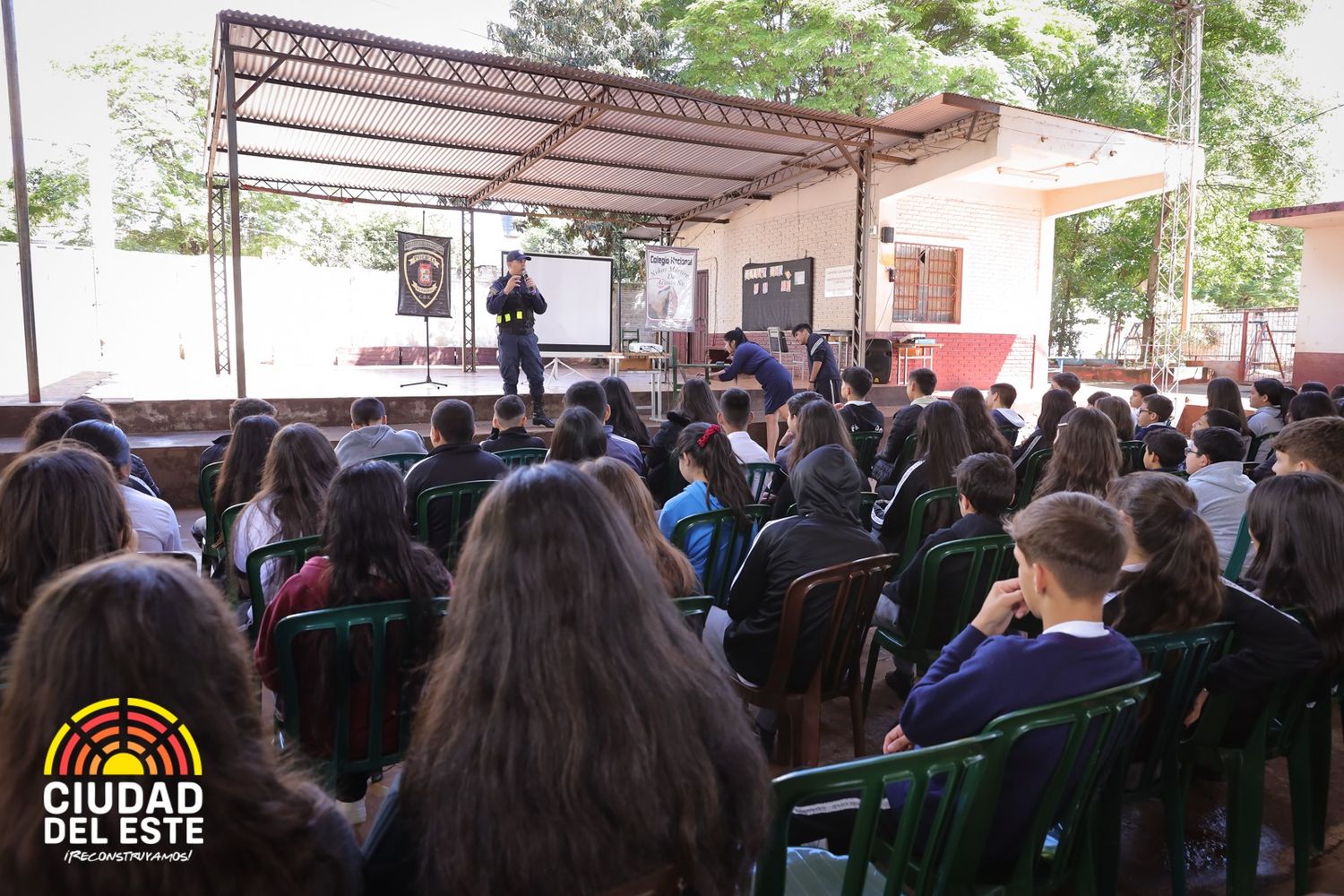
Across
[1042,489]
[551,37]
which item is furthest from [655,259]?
[551,37]

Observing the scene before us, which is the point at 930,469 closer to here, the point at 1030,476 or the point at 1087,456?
the point at 1087,456

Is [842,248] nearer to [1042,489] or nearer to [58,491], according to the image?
[1042,489]

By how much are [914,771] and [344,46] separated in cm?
828

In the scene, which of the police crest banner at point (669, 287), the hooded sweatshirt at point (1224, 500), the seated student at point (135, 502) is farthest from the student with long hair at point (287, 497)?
the police crest banner at point (669, 287)

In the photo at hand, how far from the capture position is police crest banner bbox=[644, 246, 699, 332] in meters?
10.4

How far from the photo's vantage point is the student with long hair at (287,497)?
2777mm

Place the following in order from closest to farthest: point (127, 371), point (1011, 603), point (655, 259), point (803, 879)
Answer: point (803, 879) < point (1011, 603) < point (655, 259) < point (127, 371)

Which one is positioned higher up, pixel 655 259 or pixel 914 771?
pixel 655 259

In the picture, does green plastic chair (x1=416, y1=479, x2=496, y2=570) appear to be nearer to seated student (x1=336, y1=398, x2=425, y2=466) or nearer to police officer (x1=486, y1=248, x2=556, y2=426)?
seated student (x1=336, y1=398, x2=425, y2=466)

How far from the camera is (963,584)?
8.86ft

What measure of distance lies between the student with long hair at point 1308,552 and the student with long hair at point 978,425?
7.38ft

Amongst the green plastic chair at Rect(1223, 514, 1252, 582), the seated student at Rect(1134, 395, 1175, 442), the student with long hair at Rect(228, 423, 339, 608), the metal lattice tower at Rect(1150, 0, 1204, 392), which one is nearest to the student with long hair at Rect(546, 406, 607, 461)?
the student with long hair at Rect(228, 423, 339, 608)

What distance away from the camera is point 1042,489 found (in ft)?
12.2

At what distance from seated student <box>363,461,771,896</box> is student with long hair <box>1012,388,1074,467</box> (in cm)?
422
